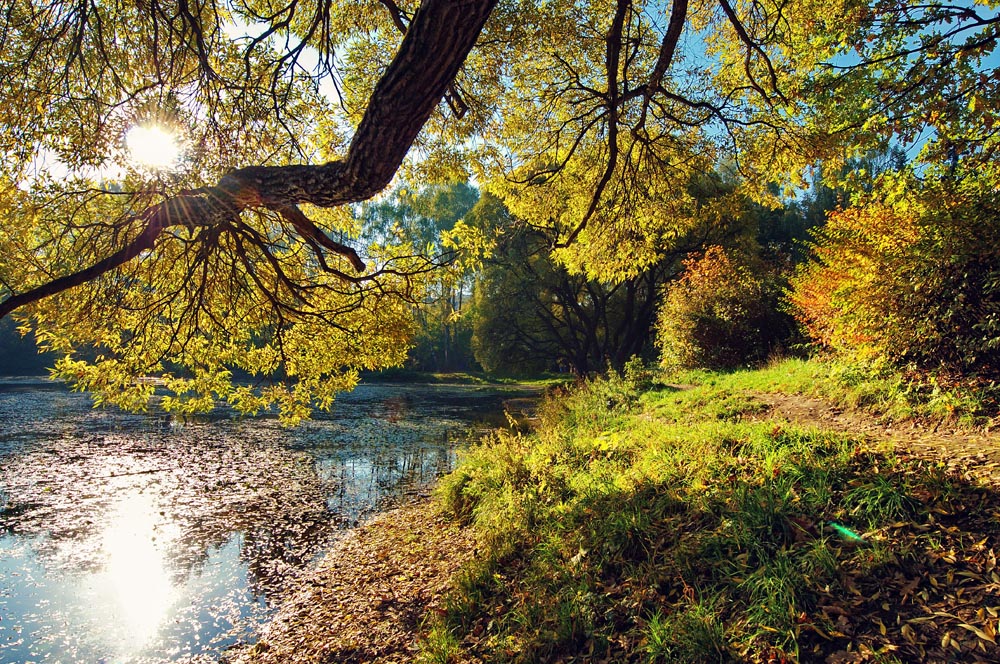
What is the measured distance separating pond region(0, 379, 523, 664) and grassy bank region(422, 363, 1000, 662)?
120 inches

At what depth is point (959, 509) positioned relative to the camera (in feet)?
11.6

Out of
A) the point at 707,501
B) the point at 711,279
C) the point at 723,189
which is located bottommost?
the point at 707,501

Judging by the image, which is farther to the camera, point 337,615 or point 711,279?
point 711,279

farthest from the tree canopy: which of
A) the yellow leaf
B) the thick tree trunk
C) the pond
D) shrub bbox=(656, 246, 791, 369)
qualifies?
shrub bbox=(656, 246, 791, 369)

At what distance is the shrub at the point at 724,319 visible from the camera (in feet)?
44.5

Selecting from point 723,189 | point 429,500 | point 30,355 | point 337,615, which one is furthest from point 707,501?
point 30,355

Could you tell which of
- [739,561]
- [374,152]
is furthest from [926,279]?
[374,152]

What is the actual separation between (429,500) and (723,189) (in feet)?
58.2

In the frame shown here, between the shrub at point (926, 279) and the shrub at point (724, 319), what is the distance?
6416mm

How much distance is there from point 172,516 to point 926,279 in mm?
11291

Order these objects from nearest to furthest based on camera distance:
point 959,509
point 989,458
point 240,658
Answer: point 959,509, point 989,458, point 240,658

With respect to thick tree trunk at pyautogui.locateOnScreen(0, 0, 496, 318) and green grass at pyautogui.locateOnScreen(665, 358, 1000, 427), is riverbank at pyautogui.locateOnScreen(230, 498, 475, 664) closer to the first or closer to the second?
thick tree trunk at pyautogui.locateOnScreen(0, 0, 496, 318)

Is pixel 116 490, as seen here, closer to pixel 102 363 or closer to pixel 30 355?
pixel 102 363

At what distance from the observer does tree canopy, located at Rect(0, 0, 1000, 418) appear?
4.47m
